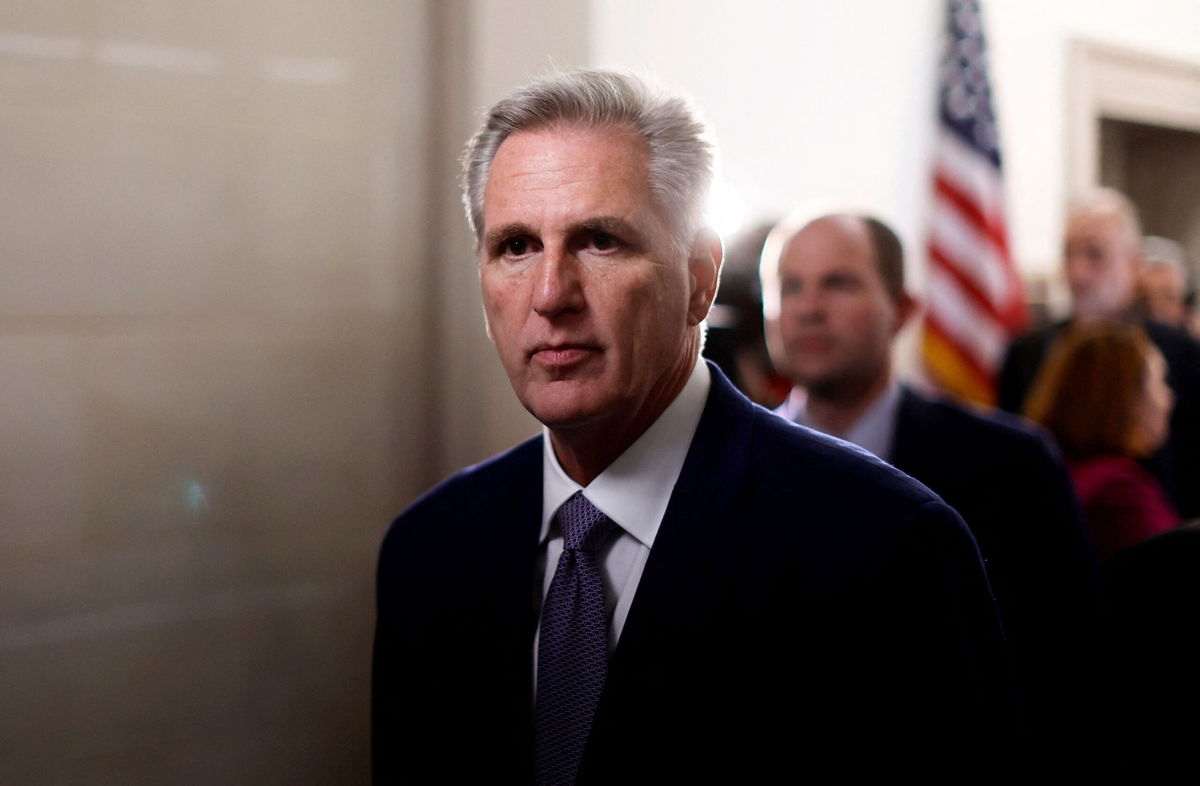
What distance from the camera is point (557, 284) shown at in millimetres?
1207

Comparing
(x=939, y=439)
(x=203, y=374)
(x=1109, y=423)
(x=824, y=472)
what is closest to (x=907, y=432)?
(x=939, y=439)

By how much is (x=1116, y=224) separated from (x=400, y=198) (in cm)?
272

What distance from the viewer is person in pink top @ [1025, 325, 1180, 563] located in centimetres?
233

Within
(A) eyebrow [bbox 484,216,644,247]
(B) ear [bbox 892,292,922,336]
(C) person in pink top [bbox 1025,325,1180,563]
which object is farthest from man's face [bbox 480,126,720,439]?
(C) person in pink top [bbox 1025,325,1180,563]

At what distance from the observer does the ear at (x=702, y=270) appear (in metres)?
1.32

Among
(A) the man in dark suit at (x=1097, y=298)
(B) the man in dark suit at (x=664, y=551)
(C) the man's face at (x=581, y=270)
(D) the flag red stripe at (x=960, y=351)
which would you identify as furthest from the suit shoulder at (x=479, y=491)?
(D) the flag red stripe at (x=960, y=351)

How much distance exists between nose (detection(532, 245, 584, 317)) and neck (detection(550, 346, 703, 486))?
17 centimetres

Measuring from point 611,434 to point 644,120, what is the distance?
15.2 inches

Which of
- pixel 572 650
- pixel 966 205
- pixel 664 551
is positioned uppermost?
pixel 966 205

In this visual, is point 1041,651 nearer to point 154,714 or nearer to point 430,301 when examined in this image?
point 430,301

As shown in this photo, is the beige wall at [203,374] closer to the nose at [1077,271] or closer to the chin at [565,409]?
the chin at [565,409]

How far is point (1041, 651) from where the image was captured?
1782mm

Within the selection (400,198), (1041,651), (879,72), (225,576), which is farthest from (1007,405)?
(225,576)

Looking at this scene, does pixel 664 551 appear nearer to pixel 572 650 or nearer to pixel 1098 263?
pixel 572 650
